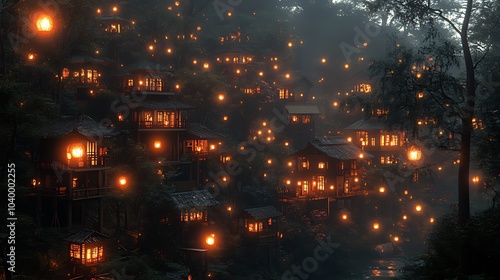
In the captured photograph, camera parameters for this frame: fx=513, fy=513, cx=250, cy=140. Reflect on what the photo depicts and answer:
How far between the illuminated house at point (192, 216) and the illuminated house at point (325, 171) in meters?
14.2

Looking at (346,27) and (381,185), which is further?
(346,27)

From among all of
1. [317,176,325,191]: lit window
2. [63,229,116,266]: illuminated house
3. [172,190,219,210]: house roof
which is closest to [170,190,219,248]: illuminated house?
[172,190,219,210]: house roof

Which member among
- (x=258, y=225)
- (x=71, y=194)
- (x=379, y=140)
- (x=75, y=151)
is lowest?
(x=258, y=225)

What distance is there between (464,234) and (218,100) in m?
48.9

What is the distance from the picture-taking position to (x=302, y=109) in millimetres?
78812

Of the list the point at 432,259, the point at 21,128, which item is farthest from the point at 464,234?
the point at 21,128

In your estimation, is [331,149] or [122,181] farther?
[331,149]

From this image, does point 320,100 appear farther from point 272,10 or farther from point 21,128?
point 21,128

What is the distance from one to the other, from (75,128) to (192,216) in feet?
48.3

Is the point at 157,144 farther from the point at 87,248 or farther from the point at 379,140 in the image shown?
the point at 379,140

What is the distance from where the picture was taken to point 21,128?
38.7 metres

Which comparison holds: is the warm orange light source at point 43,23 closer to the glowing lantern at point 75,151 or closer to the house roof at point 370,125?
the glowing lantern at point 75,151

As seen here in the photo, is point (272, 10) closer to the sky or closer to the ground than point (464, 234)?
closer to the sky

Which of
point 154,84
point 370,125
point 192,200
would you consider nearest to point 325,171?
point 370,125
